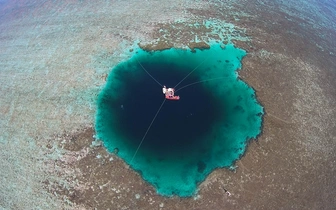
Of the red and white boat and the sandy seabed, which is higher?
the red and white boat

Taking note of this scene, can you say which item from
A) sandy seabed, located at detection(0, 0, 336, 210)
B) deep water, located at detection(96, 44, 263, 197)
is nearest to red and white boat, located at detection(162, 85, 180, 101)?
deep water, located at detection(96, 44, 263, 197)

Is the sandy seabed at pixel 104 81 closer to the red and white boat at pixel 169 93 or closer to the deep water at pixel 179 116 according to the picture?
the deep water at pixel 179 116

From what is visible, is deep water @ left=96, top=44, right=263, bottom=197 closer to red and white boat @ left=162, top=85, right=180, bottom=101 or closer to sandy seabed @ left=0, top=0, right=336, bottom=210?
red and white boat @ left=162, top=85, right=180, bottom=101

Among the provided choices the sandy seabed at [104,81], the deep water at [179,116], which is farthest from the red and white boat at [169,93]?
the sandy seabed at [104,81]

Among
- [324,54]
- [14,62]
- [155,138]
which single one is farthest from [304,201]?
[14,62]

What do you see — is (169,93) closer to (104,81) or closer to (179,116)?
(179,116)

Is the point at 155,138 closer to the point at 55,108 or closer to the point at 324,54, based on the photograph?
the point at 55,108
